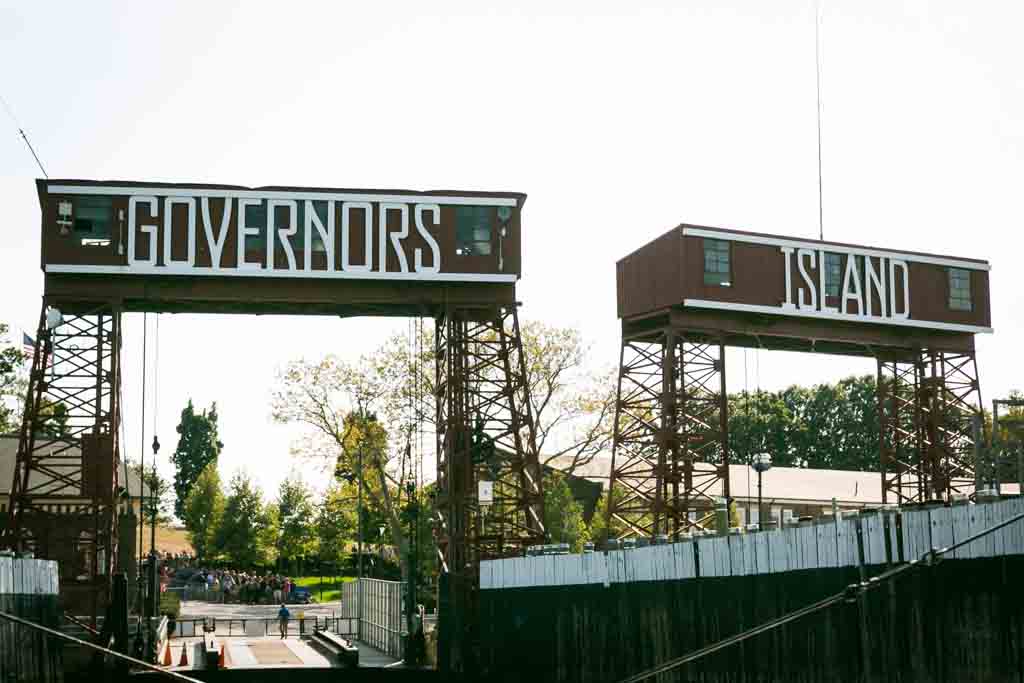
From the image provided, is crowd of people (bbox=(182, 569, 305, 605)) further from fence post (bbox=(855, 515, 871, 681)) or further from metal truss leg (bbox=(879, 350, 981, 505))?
fence post (bbox=(855, 515, 871, 681))

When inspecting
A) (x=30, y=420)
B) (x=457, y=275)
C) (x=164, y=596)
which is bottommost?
(x=164, y=596)

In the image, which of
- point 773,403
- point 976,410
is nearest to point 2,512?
point 976,410

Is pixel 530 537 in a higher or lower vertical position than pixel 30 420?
lower

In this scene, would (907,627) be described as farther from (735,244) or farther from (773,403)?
(773,403)

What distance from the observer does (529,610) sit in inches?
1308

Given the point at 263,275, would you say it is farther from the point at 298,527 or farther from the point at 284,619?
the point at 298,527

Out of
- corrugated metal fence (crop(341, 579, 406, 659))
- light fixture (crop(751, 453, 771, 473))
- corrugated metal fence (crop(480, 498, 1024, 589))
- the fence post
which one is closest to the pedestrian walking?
corrugated metal fence (crop(341, 579, 406, 659))

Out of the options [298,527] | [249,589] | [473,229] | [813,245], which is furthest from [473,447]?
[298,527]

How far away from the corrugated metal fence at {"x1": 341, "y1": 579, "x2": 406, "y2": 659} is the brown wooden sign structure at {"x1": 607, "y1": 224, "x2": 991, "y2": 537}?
9.39 meters

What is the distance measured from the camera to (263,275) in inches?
1494

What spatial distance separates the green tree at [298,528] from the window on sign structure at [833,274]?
182 ft

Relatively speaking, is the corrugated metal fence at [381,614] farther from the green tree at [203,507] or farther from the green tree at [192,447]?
the green tree at [192,447]

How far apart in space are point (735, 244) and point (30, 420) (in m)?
21.0

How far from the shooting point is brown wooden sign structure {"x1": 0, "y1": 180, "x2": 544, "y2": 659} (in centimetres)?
3778
